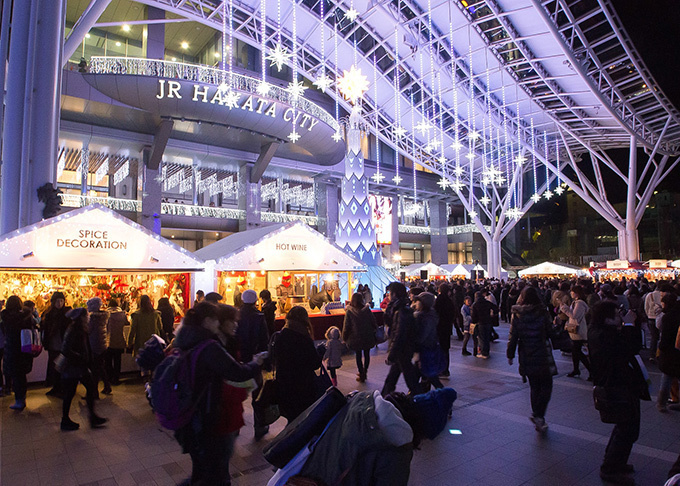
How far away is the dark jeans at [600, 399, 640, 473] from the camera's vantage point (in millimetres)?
3787

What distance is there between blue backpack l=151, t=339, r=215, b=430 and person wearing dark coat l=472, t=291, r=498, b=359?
7954mm

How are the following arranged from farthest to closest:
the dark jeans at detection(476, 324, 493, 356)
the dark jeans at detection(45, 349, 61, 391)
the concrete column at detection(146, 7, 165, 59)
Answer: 1. the concrete column at detection(146, 7, 165, 59)
2. the dark jeans at detection(476, 324, 493, 356)
3. the dark jeans at detection(45, 349, 61, 391)

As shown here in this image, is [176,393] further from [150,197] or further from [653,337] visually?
[150,197]

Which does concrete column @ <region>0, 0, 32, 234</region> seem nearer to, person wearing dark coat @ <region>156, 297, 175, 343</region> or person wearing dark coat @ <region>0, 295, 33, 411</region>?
person wearing dark coat @ <region>156, 297, 175, 343</region>

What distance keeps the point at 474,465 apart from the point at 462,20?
20.6m

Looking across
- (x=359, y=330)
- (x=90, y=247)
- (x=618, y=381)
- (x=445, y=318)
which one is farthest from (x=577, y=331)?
(x=90, y=247)

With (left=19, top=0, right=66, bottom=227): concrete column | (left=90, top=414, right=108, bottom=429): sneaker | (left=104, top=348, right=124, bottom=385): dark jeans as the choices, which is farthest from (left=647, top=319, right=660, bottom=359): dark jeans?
(left=19, top=0, right=66, bottom=227): concrete column

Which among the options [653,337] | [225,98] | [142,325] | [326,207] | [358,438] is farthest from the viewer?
[326,207]

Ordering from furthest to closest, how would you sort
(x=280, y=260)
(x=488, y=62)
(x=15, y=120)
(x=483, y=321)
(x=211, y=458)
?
(x=488, y=62) < (x=280, y=260) < (x=15, y=120) < (x=483, y=321) < (x=211, y=458)

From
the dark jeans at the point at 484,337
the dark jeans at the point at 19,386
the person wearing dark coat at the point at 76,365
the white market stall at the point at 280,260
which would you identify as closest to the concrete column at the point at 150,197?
the white market stall at the point at 280,260

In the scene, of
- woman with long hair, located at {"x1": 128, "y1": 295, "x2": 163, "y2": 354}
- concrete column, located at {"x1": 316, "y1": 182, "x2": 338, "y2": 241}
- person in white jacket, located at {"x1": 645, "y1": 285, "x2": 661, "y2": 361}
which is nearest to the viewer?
woman with long hair, located at {"x1": 128, "y1": 295, "x2": 163, "y2": 354}

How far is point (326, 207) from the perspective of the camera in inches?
1152

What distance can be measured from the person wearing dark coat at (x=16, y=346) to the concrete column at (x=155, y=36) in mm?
18238

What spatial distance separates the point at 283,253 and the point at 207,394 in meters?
9.52
